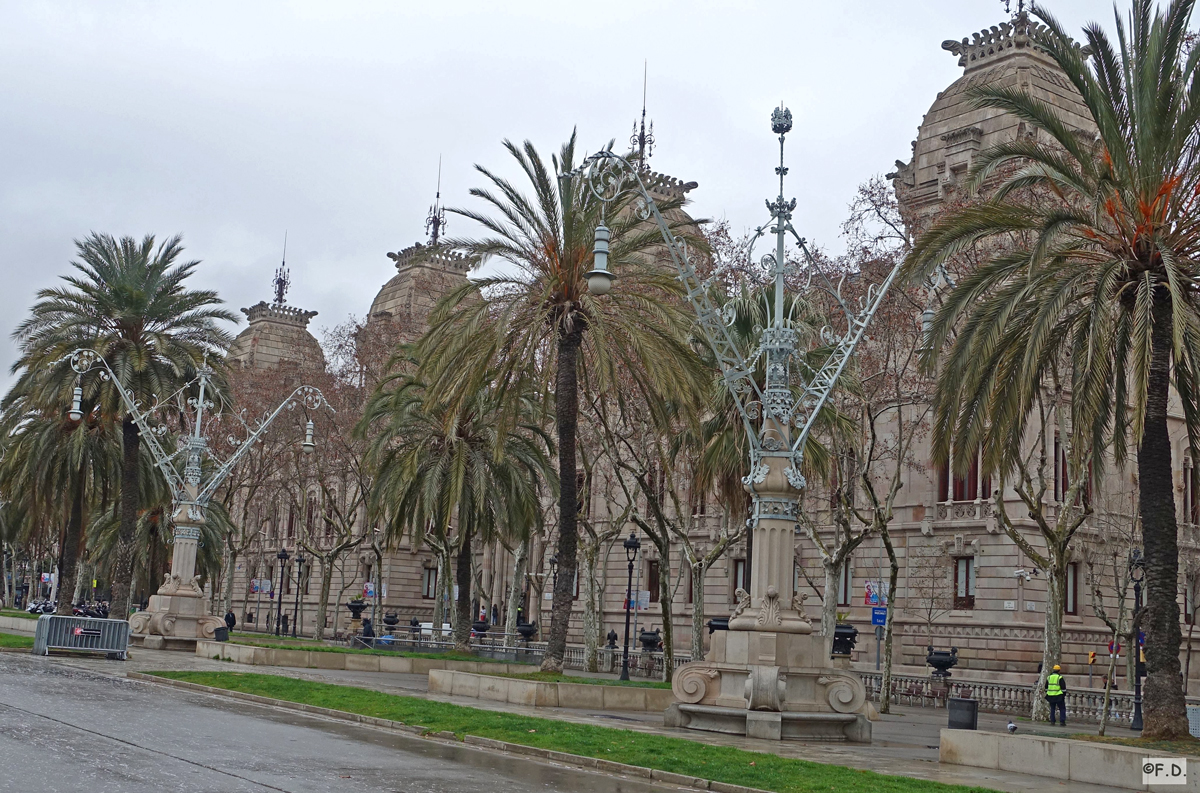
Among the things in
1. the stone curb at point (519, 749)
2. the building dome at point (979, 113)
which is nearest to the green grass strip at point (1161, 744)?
the stone curb at point (519, 749)

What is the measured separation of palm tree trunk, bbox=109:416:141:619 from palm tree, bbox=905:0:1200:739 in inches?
1066

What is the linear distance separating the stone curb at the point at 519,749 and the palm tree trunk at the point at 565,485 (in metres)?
6.43

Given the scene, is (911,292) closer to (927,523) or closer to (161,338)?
(927,523)

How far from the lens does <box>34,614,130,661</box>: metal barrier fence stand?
30.2 meters

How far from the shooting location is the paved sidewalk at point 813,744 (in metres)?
14.9

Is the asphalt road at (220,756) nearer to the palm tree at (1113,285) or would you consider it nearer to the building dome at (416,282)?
the palm tree at (1113,285)

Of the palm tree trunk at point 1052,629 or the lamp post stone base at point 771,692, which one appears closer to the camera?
the lamp post stone base at point 771,692

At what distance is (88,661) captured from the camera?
2911 centimetres

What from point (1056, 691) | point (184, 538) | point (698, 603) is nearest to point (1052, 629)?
point (1056, 691)

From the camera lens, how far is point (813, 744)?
60.1ft

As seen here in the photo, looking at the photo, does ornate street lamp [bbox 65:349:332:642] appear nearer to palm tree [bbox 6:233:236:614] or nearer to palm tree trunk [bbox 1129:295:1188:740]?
palm tree [bbox 6:233:236:614]

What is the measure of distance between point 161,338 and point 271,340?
49028 mm

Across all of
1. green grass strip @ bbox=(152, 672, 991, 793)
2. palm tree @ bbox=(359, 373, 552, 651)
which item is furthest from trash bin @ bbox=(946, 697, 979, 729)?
palm tree @ bbox=(359, 373, 552, 651)

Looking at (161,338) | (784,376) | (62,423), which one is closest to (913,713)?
(784,376)
